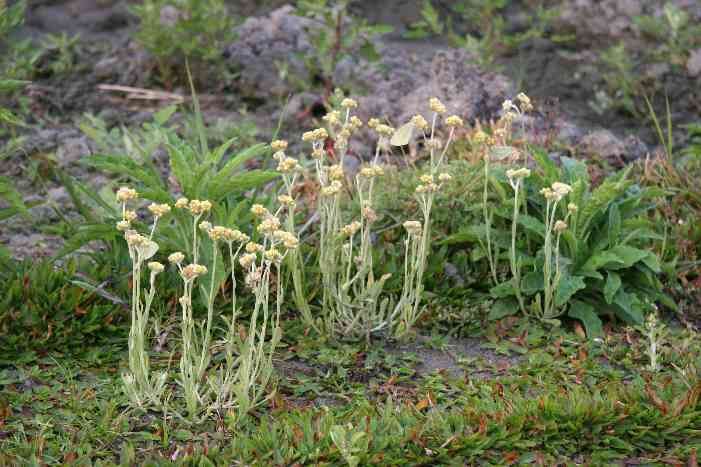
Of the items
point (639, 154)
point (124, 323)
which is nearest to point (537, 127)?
point (639, 154)

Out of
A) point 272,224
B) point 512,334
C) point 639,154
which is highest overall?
point 272,224

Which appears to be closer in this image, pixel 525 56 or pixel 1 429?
pixel 1 429

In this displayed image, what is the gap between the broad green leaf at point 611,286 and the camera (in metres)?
4.10

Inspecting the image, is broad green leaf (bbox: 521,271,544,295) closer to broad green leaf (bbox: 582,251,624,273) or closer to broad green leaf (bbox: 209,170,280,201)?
broad green leaf (bbox: 582,251,624,273)

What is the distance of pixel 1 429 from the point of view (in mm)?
3311

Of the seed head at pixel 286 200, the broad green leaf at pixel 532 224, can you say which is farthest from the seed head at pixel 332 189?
the broad green leaf at pixel 532 224

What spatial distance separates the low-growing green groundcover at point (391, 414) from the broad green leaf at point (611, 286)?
22cm

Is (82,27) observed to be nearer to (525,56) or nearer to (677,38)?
(525,56)

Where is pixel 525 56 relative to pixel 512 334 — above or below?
above

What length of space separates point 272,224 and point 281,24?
3900 mm

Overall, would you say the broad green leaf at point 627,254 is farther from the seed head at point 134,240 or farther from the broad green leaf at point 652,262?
the seed head at point 134,240

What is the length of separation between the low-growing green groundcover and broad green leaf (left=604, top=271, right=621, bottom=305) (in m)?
0.22

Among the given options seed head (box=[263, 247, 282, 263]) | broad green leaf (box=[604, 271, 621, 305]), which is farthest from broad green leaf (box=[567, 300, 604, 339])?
seed head (box=[263, 247, 282, 263])

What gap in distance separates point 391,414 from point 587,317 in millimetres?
1170
